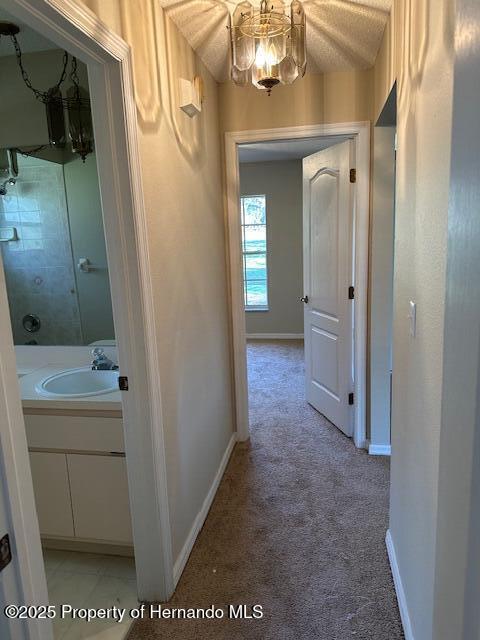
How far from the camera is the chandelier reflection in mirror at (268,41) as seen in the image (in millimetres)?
1627

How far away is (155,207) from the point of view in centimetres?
169

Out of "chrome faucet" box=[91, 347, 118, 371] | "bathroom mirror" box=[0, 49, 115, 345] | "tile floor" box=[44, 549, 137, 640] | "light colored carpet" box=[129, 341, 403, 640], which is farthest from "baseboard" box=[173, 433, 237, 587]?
"bathroom mirror" box=[0, 49, 115, 345]

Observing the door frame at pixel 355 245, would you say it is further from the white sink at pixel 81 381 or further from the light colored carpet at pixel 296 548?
the white sink at pixel 81 381

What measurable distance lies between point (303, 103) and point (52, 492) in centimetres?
256

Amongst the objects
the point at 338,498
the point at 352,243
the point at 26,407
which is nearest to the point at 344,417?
the point at 338,498

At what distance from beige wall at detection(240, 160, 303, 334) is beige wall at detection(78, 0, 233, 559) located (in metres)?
3.24

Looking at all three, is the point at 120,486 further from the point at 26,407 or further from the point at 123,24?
the point at 123,24

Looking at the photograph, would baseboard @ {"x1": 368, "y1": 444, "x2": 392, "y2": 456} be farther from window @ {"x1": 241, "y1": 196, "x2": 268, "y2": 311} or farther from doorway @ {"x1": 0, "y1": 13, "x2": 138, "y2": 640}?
window @ {"x1": 241, "y1": 196, "x2": 268, "y2": 311}

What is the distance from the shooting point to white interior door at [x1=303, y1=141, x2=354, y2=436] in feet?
9.40

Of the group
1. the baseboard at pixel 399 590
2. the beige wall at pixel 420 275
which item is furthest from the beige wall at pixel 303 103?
the baseboard at pixel 399 590

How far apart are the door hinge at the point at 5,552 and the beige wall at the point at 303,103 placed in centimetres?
254

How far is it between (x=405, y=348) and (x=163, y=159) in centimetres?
124

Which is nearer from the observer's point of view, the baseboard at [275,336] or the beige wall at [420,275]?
the beige wall at [420,275]

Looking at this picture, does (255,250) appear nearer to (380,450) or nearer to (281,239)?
(281,239)
